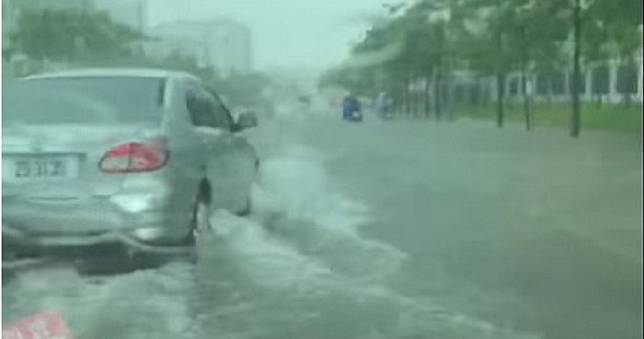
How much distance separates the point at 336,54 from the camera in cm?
295

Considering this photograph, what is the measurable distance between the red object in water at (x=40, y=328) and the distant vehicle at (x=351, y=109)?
1.00 meters

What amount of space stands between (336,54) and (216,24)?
0.36 metres

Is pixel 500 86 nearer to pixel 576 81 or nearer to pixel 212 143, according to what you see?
pixel 576 81

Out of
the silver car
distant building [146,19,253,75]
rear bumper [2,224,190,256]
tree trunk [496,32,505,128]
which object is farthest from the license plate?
tree trunk [496,32,505,128]

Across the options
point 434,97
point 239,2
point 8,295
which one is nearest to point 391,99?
point 434,97

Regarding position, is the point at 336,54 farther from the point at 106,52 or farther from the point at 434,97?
the point at 106,52

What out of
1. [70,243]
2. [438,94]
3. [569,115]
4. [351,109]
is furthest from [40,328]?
[569,115]

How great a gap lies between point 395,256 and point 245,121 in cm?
55

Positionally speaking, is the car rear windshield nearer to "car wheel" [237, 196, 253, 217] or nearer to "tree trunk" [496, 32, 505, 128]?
"car wheel" [237, 196, 253, 217]

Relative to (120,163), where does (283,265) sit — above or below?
below

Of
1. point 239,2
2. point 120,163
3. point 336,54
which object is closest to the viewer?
point 120,163

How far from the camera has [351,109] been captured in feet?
9.87

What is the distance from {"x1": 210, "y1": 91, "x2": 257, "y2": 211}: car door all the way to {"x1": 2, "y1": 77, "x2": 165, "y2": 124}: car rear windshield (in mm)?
205

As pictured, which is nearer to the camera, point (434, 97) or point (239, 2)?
point (239, 2)
